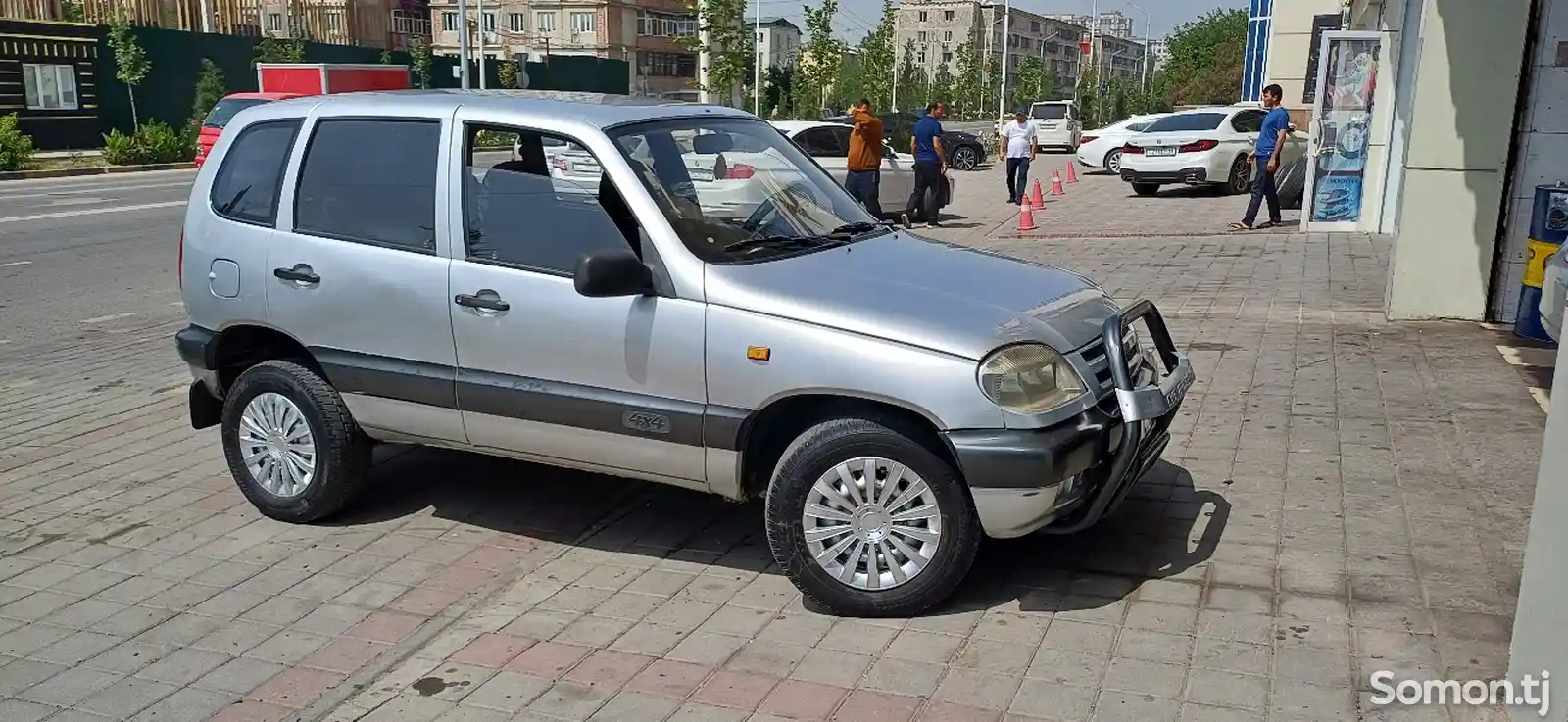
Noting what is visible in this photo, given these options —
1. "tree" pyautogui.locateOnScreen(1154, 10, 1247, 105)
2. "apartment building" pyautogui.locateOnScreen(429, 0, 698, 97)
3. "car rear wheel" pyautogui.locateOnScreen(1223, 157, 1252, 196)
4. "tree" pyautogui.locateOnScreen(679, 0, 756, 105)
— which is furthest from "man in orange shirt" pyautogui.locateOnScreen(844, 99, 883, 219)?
"apartment building" pyautogui.locateOnScreen(429, 0, 698, 97)

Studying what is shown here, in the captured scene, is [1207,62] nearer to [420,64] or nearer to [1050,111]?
[1050,111]

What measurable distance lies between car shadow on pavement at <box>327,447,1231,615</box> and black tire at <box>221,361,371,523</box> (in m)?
0.21

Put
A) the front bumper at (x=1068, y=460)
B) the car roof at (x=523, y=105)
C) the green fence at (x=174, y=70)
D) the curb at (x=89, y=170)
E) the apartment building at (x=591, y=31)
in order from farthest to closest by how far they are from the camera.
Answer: the apartment building at (x=591, y=31), the green fence at (x=174, y=70), the curb at (x=89, y=170), the car roof at (x=523, y=105), the front bumper at (x=1068, y=460)

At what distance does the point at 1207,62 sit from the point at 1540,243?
6276 centimetres

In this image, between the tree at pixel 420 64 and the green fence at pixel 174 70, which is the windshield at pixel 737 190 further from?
the tree at pixel 420 64

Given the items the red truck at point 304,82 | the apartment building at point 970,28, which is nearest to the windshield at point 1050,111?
the red truck at point 304,82

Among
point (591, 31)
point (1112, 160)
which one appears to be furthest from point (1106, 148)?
point (591, 31)

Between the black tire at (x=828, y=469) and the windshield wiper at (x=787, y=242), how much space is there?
804 mm

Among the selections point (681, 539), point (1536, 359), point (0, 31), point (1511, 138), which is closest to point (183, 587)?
point (681, 539)

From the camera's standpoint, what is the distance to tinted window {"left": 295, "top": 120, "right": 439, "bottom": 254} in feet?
16.8

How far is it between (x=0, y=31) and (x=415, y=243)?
33.5 meters

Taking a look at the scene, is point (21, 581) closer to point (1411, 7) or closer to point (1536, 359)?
point (1536, 359)

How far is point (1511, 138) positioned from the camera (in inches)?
358

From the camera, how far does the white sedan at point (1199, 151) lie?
2194cm
